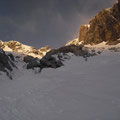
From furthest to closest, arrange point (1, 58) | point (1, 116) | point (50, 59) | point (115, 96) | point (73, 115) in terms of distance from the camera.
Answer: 1. point (50, 59)
2. point (1, 58)
3. point (115, 96)
4. point (1, 116)
5. point (73, 115)

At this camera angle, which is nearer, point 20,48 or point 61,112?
point 61,112

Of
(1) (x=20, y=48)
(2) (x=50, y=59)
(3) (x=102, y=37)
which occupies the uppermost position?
(1) (x=20, y=48)

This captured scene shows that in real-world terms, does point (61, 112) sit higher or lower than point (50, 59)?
lower

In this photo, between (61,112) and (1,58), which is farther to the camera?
(1,58)

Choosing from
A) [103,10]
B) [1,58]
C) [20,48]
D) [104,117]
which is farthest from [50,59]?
[20,48]

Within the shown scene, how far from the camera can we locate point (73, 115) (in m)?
2.76

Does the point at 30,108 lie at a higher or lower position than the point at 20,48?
lower

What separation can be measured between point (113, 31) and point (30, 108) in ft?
168

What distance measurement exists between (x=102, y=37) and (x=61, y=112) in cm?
5069

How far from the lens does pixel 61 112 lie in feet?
9.89

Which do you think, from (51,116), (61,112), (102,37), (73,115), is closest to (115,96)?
(73,115)

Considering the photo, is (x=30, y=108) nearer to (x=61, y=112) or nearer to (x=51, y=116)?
(x=51, y=116)

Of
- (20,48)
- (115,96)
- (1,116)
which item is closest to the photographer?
(1,116)

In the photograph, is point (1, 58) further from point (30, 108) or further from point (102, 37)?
point (102, 37)
